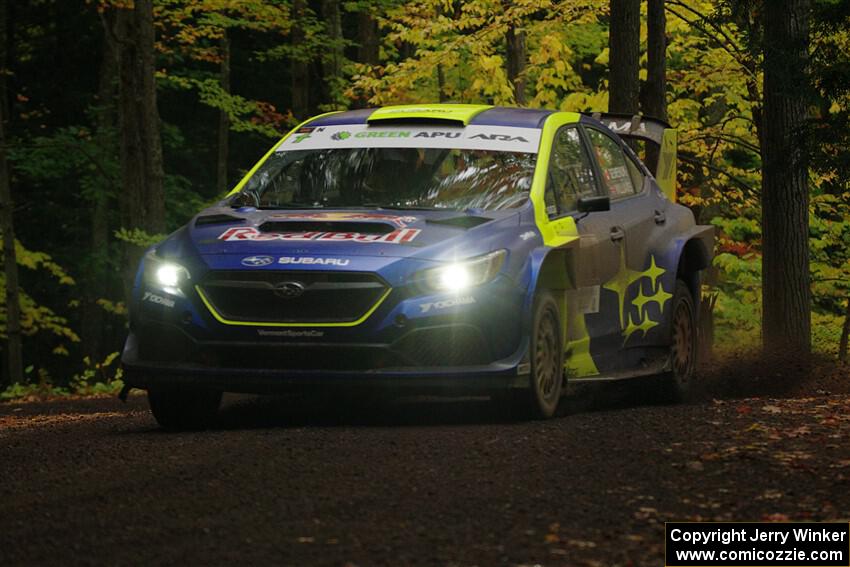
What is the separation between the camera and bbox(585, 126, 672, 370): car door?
10914 millimetres

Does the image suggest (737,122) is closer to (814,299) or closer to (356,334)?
(814,299)

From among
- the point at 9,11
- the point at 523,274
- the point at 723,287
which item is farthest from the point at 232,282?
the point at 9,11

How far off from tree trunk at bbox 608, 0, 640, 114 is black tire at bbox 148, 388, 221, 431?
912cm

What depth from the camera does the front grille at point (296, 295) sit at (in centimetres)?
875

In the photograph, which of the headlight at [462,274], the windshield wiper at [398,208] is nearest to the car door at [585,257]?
the windshield wiper at [398,208]

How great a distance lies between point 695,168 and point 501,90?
11.4ft

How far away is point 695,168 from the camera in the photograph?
2648 centimetres

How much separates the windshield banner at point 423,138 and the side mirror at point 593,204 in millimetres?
502

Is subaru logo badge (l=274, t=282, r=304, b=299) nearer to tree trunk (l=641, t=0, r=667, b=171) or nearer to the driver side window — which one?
the driver side window

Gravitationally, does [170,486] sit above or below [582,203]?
below

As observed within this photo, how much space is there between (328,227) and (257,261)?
19.7 inches

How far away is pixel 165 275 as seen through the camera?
30.0 ft

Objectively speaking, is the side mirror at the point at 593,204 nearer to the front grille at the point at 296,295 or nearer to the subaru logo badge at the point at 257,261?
the front grille at the point at 296,295

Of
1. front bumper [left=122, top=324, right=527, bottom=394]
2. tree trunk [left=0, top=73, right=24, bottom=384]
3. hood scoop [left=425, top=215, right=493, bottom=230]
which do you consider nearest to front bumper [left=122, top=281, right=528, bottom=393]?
front bumper [left=122, top=324, right=527, bottom=394]
